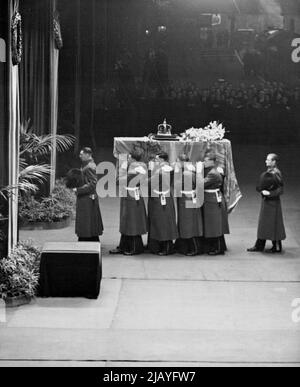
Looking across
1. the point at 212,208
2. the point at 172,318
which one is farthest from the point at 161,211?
the point at 172,318

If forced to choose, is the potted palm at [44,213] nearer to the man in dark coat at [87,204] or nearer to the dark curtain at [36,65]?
the dark curtain at [36,65]

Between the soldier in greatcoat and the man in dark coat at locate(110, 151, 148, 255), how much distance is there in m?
0.51

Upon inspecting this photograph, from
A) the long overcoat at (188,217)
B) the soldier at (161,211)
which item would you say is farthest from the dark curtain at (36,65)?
the long overcoat at (188,217)

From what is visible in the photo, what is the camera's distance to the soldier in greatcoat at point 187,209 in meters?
13.5

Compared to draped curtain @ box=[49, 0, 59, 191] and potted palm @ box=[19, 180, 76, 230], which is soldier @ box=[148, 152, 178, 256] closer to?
potted palm @ box=[19, 180, 76, 230]

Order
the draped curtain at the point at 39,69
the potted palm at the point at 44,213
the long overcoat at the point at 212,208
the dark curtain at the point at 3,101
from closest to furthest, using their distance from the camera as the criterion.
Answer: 1. the dark curtain at the point at 3,101
2. the long overcoat at the point at 212,208
3. the potted palm at the point at 44,213
4. the draped curtain at the point at 39,69

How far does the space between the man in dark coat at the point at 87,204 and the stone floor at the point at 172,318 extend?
0.44m

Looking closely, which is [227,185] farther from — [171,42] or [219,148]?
[171,42]

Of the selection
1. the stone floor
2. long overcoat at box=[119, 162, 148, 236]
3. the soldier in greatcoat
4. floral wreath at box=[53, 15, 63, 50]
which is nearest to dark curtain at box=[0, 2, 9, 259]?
the stone floor

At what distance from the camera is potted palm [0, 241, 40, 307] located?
1078 centimetres

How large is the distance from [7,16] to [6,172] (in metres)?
1.83

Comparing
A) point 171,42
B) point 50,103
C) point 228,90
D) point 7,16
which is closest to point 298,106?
point 228,90

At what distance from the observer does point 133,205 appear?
13.5 meters

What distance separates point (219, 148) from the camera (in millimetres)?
13977
